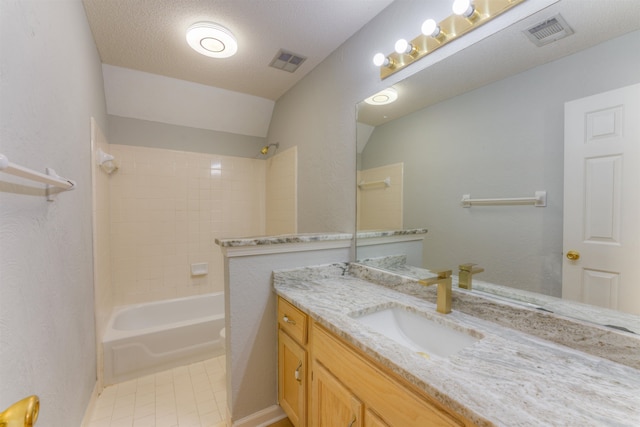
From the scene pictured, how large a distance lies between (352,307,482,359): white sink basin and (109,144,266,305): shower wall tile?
2.30m

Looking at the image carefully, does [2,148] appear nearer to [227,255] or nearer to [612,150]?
[227,255]

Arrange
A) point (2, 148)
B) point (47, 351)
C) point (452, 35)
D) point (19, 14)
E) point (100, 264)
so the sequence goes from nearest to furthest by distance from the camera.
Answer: point (2, 148)
point (19, 14)
point (47, 351)
point (452, 35)
point (100, 264)

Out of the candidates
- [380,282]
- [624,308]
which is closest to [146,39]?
[380,282]

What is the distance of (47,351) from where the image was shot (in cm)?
102

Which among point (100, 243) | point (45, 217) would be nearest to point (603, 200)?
point (45, 217)

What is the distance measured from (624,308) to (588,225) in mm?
263

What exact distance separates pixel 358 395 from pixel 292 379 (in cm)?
59

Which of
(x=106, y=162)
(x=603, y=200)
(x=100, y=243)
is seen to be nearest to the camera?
(x=603, y=200)

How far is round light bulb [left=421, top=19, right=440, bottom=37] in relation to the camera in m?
1.23

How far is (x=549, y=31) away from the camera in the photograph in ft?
3.06

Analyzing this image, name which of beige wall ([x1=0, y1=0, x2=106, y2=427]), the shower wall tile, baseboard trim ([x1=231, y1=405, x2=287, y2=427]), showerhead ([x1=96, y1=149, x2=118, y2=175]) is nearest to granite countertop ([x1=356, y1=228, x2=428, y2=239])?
baseboard trim ([x1=231, y1=405, x2=287, y2=427])

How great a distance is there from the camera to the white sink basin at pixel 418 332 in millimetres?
995

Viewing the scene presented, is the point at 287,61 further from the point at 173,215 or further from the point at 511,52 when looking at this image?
the point at 173,215

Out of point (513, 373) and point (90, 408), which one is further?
point (90, 408)
